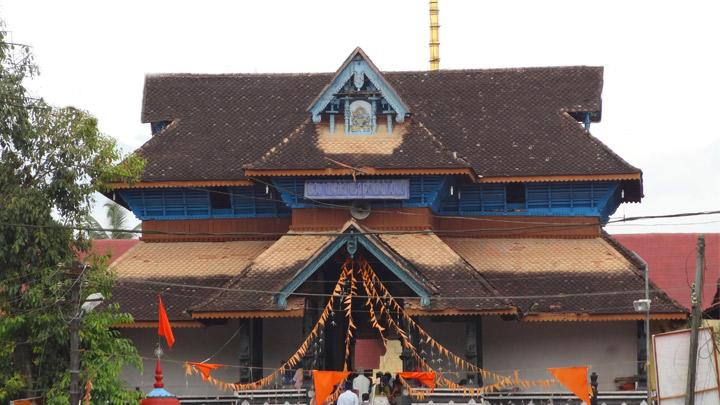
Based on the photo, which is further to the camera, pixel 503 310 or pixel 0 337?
pixel 503 310

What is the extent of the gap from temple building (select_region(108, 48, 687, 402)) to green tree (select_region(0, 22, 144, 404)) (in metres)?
3.85

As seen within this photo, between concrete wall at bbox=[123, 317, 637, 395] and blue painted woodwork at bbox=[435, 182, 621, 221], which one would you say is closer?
concrete wall at bbox=[123, 317, 637, 395]

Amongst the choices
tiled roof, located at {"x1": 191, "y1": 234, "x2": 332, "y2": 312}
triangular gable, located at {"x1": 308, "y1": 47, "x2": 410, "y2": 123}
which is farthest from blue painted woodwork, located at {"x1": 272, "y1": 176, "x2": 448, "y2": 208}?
triangular gable, located at {"x1": 308, "y1": 47, "x2": 410, "y2": 123}

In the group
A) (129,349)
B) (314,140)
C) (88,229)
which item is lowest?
(129,349)

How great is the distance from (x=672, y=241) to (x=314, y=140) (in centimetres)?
2257

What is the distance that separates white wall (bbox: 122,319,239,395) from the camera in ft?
130

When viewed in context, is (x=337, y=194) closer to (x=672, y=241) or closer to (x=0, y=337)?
(x=0, y=337)

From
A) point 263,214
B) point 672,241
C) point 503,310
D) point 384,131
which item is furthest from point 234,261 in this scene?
point 672,241

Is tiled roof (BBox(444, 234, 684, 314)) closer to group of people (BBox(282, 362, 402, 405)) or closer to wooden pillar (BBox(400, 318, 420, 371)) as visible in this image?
wooden pillar (BBox(400, 318, 420, 371))

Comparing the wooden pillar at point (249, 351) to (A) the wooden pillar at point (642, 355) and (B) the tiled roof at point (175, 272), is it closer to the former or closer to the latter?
(B) the tiled roof at point (175, 272)

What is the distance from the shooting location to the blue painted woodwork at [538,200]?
4069cm

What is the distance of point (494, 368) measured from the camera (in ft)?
129

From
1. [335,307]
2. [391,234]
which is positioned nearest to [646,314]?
[391,234]

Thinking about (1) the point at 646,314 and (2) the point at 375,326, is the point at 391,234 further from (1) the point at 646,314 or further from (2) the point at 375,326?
(1) the point at 646,314
